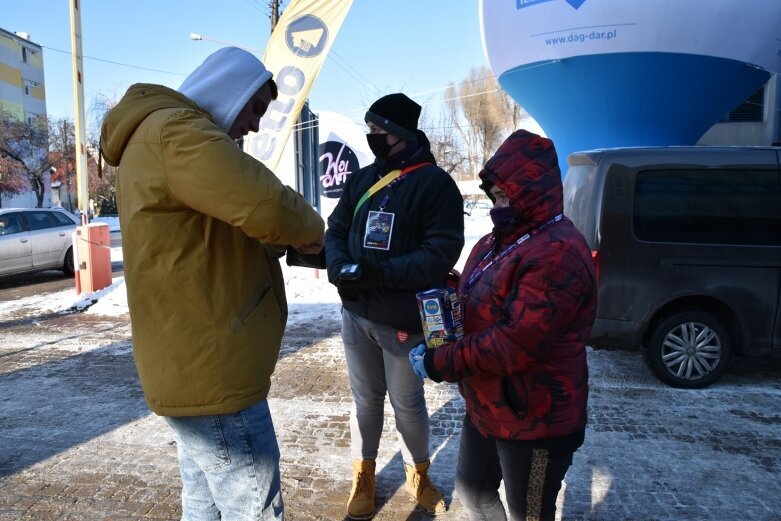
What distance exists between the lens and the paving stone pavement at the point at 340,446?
10.0 ft

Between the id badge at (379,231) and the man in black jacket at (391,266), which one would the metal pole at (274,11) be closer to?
the man in black jacket at (391,266)

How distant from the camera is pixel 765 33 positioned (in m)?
10.8

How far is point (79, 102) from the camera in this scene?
908 centimetres

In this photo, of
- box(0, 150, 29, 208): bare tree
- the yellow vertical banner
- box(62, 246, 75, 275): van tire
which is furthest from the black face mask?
box(0, 150, 29, 208): bare tree

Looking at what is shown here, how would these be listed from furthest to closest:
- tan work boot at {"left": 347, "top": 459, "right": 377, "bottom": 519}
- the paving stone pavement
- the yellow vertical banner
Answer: the yellow vertical banner, the paving stone pavement, tan work boot at {"left": 347, "top": 459, "right": 377, "bottom": 519}

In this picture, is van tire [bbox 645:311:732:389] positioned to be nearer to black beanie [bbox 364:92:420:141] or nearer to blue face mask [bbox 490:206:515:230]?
black beanie [bbox 364:92:420:141]

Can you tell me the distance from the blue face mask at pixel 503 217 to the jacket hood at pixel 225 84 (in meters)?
0.89

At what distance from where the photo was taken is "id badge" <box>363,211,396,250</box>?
2695 millimetres

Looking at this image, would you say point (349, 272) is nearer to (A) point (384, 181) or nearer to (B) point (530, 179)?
(A) point (384, 181)

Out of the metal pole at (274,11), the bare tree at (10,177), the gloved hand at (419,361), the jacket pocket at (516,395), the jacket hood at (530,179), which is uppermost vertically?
the metal pole at (274,11)

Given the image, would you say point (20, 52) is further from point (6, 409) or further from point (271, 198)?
point (271, 198)

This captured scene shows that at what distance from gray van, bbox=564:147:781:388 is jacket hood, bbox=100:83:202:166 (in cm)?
410

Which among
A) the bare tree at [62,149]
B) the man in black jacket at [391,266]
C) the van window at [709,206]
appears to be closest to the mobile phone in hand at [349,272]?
the man in black jacket at [391,266]

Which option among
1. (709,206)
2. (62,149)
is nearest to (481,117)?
(62,149)
